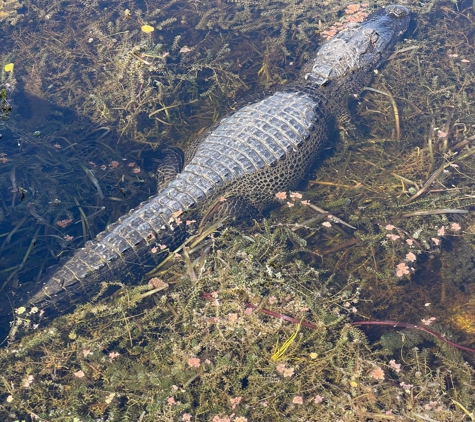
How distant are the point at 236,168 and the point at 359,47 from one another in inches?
131

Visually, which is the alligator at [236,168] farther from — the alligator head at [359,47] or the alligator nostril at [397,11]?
the alligator nostril at [397,11]

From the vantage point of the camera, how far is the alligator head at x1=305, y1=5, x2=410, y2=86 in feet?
20.8

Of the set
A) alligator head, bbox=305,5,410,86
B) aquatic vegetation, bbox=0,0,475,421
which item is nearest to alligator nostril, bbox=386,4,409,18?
alligator head, bbox=305,5,410,86

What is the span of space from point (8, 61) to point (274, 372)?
236 inches

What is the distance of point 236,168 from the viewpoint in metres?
5.02

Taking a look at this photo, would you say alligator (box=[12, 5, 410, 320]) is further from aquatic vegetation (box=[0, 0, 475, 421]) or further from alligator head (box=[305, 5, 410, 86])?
aquatic vegetation (box=[0, 0, 475, 421])

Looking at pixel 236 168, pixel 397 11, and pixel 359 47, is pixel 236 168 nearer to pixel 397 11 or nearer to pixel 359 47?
pixel 359 47

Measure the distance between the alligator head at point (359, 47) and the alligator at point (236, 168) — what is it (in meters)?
0.02

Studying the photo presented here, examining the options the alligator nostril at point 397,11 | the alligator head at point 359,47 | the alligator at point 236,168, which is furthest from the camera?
the alligator nostril at point 397,11

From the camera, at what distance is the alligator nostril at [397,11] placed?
7.21 m

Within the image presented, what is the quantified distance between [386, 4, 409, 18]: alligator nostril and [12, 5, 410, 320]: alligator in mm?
528

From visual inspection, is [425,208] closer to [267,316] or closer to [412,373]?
[412,373]

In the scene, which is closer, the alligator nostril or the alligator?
the alligator

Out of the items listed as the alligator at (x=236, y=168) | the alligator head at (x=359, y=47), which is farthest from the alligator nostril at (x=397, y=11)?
the alligator at (x=236, y=168)
